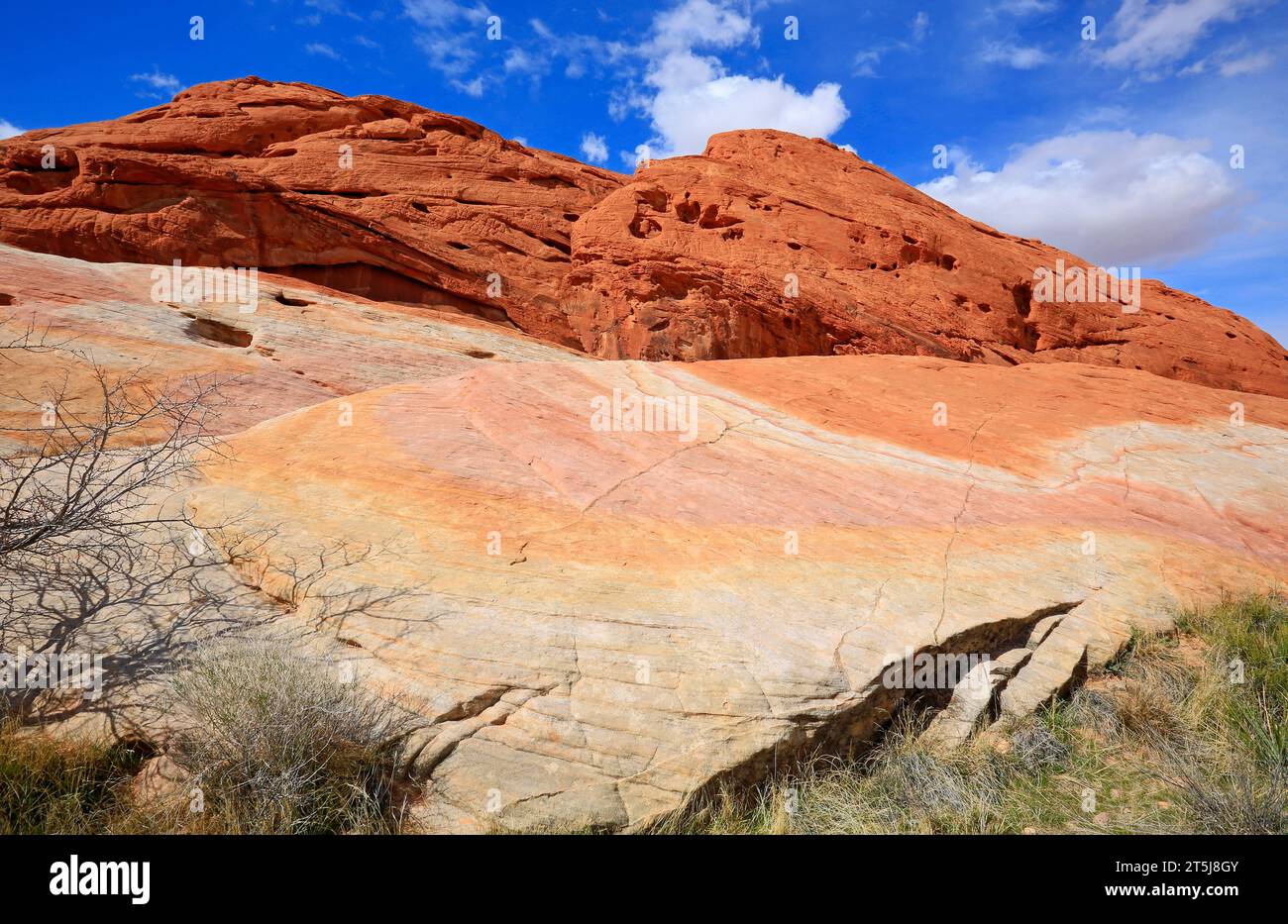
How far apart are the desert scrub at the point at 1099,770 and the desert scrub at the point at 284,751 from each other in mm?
1387

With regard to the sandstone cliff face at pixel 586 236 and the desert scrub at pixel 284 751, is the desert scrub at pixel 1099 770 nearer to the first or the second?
the desert scrub at pixel 284 751

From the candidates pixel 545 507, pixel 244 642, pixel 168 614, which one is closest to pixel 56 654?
pixel 168 614

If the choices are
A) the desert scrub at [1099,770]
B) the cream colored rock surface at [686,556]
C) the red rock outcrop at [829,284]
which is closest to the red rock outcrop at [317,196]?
the red rock outcrop at [829,284]

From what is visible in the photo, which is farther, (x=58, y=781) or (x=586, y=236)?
(x=586, y=236)

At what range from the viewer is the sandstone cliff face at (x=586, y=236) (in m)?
16.5

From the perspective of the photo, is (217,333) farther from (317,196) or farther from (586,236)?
(586,236)

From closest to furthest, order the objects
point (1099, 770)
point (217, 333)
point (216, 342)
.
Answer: point (1099, 770) → point (216, 342) → point (217, 333)

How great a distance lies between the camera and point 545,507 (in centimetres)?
Result: 493

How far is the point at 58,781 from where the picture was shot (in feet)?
9.95

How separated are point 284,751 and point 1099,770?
4052 mm

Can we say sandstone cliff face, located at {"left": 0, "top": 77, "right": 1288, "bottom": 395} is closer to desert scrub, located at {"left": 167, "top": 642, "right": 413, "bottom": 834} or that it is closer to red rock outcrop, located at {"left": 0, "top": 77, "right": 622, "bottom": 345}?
red rock outcrop, located at {"left": 0, "top": 77, "right": 622, "bottom": 345}

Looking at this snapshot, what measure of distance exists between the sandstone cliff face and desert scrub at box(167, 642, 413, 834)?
51.6 feet

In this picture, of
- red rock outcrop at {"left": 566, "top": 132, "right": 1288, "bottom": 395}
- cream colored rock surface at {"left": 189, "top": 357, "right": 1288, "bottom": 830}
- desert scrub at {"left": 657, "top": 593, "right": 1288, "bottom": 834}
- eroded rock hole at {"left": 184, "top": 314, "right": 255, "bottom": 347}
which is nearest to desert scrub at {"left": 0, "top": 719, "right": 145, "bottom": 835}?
cream colored rock surface at {"left": 189, "top": 357, "right": 1288, "bottom": 830}

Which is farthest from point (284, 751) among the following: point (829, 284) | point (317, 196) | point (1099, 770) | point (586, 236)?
point (317, 196)
